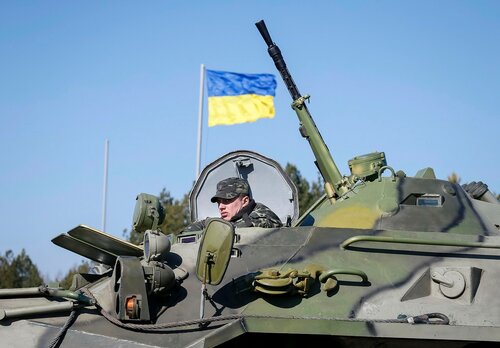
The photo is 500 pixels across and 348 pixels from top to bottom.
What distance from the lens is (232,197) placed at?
9695 millimetres

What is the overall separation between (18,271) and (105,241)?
23.6m

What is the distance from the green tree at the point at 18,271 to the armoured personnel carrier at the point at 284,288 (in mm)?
21974

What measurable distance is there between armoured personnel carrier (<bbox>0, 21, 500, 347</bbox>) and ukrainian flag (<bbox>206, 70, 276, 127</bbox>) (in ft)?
35.9

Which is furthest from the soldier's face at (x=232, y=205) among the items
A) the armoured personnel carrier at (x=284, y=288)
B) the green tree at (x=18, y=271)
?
the green tree at (x=18, y=271)

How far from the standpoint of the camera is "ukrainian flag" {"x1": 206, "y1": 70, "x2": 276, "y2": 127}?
66.9 ft

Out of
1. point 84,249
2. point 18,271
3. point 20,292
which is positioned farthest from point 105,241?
point 18,271

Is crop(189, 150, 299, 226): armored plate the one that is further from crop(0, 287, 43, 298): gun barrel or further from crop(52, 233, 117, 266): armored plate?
crop(0, 287, 43, 298): gun barrel

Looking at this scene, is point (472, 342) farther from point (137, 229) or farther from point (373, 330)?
point (137, 229)

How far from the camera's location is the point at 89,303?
25.3 feet

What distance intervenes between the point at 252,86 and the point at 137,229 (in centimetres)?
1175

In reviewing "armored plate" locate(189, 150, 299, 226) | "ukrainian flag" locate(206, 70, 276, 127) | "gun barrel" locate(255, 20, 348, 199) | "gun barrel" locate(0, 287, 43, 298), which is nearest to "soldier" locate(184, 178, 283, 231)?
"armored plate" locate(189, 150, 299, 226)

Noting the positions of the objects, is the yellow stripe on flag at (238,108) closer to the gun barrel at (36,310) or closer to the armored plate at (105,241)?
the armored plate at (105,241)

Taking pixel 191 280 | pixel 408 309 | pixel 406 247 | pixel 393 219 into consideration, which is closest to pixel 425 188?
pixel 393 219

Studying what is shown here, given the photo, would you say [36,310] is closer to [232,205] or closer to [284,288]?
[284,288]
